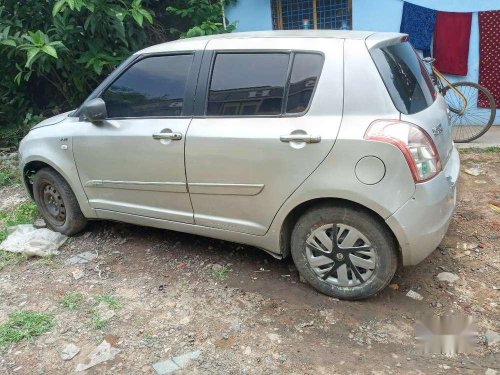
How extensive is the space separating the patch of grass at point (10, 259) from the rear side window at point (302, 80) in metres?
2.65

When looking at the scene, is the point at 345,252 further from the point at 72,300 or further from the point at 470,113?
the point at 470,113

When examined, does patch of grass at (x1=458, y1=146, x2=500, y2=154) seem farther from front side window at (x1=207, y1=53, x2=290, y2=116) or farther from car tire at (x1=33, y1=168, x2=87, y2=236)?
car tire at (x1=33, y1=168, x2=87, y2=236)

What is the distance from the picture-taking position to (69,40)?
561 cm

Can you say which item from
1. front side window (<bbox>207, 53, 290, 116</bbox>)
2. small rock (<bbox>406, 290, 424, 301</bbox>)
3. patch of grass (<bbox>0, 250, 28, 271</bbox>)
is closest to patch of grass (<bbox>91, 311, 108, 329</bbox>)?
patch of grass (<bbox>0, 250, 28, 271</bbox>)

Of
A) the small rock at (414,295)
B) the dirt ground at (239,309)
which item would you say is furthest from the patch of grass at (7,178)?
the small rock at (414,295)

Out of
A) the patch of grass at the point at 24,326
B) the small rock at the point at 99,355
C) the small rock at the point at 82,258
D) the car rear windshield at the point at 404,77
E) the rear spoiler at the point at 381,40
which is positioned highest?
the rear spoiler at the point at 381,40

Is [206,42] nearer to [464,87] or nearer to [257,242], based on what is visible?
[257,242]

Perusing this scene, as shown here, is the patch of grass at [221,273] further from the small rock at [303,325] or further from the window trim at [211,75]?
the window trim at [211,75]

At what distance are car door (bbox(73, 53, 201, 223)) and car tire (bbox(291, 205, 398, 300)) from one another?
3.04 ft

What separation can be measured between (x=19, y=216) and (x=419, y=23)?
5622 millimetres

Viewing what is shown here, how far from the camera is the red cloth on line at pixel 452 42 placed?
621 cm

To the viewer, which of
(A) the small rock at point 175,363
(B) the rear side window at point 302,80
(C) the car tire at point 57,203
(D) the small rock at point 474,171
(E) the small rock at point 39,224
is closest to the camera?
(A) the small rock at point 175,363

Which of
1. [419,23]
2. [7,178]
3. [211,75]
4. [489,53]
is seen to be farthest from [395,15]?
[7,178]

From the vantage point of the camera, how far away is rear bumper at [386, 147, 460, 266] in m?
2.58
